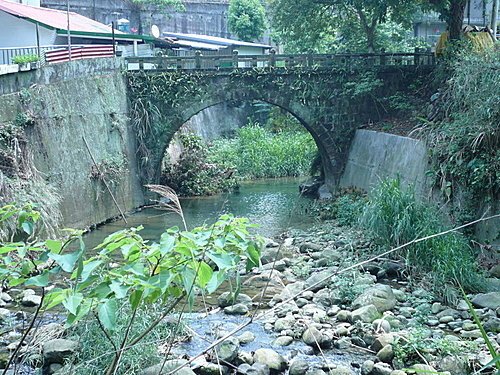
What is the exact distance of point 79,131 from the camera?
49.3ft

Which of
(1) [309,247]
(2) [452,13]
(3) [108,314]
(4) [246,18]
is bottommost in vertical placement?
(1) [309,247]

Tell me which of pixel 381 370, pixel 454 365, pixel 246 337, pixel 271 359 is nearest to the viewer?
pixel 454 365

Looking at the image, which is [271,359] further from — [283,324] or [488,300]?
[488,300]

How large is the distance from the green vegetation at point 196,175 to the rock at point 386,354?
43.7 feet

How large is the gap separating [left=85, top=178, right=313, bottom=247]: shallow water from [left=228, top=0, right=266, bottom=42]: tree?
44.2ft

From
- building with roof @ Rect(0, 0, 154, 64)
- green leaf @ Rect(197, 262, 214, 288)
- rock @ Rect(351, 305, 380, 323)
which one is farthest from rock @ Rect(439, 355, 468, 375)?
building with roof @ Rect(0, 0, 154, 64)

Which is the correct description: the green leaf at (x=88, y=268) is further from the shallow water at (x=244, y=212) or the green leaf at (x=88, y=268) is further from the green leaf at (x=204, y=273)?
the shallow water at (x=244, y=212)

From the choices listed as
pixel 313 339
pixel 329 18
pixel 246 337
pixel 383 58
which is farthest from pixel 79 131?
pixel 313 339

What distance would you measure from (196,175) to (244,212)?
3.49 meters

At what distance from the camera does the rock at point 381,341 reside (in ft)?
24.0

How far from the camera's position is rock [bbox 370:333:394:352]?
733 cm

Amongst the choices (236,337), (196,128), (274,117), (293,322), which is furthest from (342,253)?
(274,117)

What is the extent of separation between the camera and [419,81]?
18266mm

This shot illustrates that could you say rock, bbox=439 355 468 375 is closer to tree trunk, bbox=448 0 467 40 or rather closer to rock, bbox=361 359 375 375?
rock, bbox=361 359 375 375
